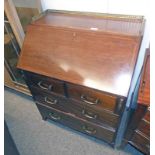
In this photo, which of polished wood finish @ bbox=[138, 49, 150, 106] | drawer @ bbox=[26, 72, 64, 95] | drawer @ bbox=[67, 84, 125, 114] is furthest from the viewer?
drawer @ bbox=[26, 72, 64, 95]

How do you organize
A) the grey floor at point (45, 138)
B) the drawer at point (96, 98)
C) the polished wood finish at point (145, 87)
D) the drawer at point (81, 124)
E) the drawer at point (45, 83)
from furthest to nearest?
the grey floor at point (45, 138) < the drawer at point (81, 124) < the drawer at point (45, 83) < the drawer at point (96, 98) < the polished wood finish at point (145, 87)

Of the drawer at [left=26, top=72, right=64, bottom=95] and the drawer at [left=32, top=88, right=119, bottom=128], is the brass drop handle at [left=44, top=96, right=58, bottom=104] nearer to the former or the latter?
the drawer at [left=32, top=88, right=119, bottom=128]

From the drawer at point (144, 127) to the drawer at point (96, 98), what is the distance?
6.0 inches

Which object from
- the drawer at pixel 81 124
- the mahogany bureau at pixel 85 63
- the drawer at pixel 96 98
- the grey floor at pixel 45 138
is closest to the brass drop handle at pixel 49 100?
the mahogany bureau at pixel 85 63

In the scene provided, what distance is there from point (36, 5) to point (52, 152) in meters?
1.29

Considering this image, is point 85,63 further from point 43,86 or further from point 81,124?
point 81,124

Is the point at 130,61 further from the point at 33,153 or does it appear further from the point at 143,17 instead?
the point at 33,153

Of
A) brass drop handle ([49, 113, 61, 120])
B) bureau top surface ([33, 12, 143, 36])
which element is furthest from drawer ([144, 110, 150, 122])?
brass drop handle ([49, 113, 61, 120])

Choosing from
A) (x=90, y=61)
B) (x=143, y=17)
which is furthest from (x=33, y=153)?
(x=143, y=17)

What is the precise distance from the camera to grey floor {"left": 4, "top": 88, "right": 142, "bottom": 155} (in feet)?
4.65

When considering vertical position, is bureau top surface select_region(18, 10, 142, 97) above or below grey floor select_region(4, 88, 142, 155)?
above

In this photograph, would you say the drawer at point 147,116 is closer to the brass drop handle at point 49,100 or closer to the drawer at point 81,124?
the drawer at point 81,124

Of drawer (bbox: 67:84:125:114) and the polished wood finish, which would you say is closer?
the polished wood finish

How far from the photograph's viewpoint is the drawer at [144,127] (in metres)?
0.97
